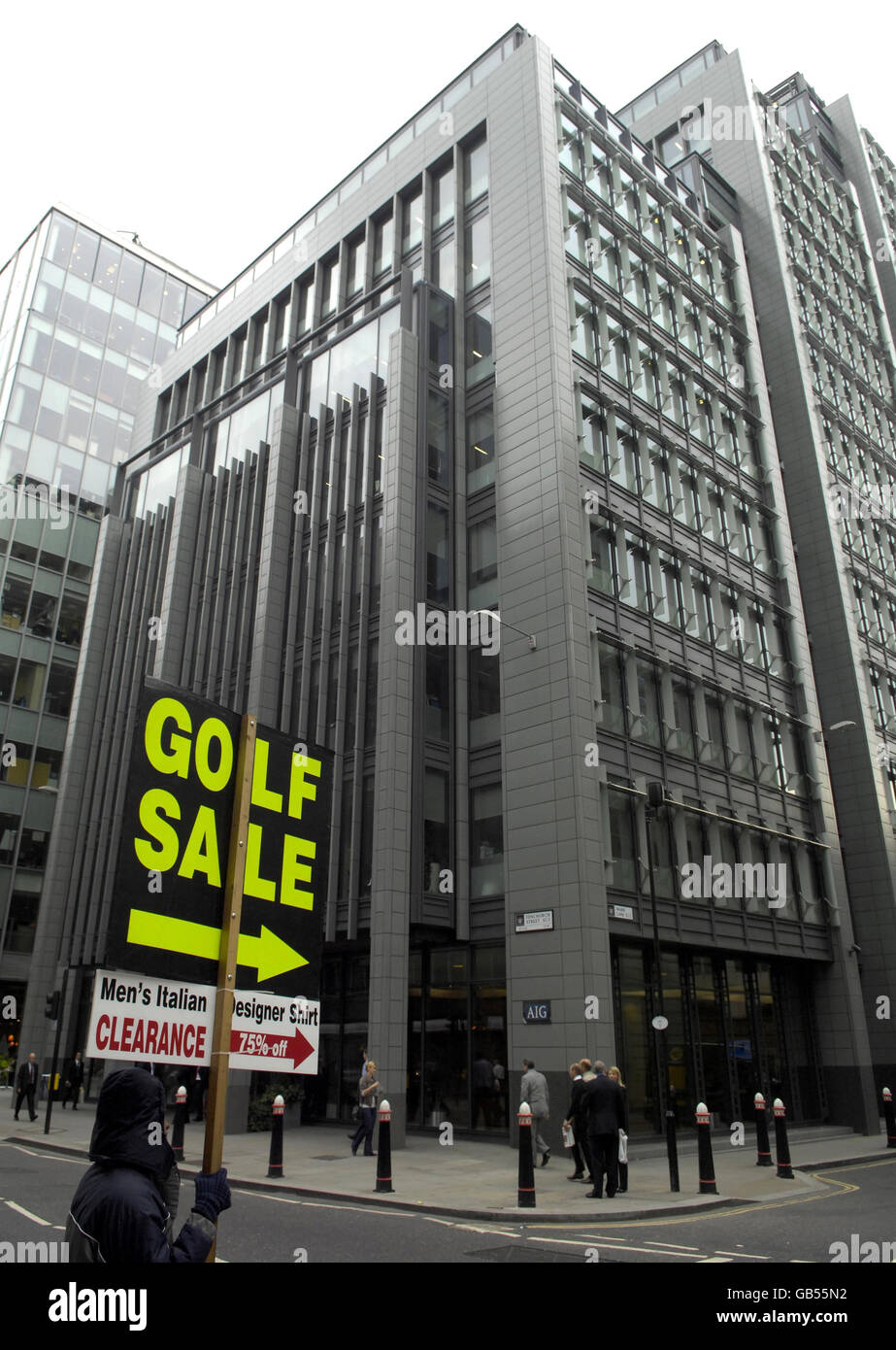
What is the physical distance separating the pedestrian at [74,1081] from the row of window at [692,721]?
820 inches

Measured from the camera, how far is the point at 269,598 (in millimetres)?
29703

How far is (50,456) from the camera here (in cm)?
5053

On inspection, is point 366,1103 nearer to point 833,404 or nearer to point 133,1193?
point 133,1193

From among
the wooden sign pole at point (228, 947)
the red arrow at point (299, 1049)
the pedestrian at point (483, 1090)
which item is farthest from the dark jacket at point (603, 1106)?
the wooden sign pole at point (228, 947)

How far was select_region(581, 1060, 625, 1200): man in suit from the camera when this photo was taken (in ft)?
43.0

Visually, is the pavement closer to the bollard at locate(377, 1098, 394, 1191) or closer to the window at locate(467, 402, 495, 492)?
the bollard at locate(377, 1098, 394, 1191)

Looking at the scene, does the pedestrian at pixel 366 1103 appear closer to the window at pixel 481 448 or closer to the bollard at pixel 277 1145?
the bollard at pixel 277 1145

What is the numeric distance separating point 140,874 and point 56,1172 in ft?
46.0

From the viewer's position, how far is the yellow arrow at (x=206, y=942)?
420cm

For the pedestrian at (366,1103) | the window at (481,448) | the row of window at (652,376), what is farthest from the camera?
the row of window at (652,376)

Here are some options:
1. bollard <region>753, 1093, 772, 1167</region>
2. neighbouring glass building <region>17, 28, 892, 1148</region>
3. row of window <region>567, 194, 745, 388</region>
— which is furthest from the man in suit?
row of window <region>567, 194, 745, 388</region>

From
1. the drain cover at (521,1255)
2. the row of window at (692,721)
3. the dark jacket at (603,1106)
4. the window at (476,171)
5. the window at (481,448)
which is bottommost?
the drain cover at (521,1255)
